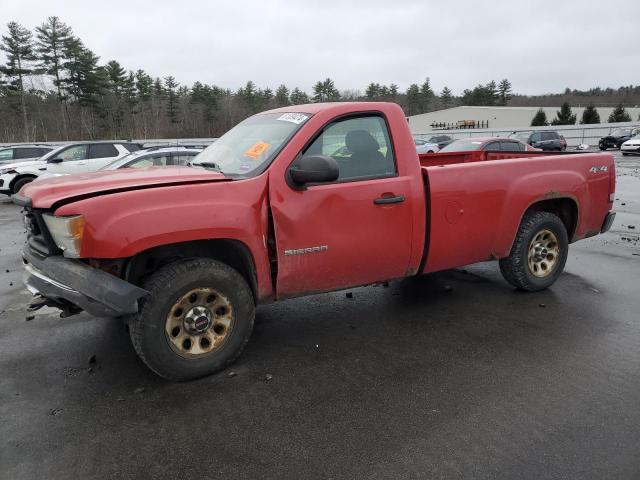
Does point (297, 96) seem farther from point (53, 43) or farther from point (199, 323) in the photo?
point (199, 323)

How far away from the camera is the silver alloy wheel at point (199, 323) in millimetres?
3295

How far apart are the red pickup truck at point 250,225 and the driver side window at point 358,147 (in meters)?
0.01

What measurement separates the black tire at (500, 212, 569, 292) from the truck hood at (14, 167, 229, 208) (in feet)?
10.7

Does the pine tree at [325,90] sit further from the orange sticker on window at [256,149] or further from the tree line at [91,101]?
the orange sticker on window at [256,149]

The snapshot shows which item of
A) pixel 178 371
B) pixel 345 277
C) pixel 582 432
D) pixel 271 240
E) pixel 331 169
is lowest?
pixel 582 432

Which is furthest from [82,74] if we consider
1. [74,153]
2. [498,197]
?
[498,197]

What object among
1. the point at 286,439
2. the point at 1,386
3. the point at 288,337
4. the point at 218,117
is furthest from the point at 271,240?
the point at 218,117

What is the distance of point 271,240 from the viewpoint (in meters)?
3.52

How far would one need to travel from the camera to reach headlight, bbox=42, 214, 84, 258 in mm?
2943

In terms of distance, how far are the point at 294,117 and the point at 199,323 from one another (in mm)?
1848

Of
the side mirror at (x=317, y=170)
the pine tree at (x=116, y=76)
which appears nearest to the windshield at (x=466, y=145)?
the side mirror at (x=317, y=170)

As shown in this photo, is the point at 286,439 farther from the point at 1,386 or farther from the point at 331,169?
the point at 1,386

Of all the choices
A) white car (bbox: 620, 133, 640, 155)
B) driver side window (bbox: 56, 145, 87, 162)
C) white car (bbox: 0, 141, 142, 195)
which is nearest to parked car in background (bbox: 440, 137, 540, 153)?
white car (bbox: 0, 141, 142, 195)

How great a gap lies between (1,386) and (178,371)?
1.29 metres
